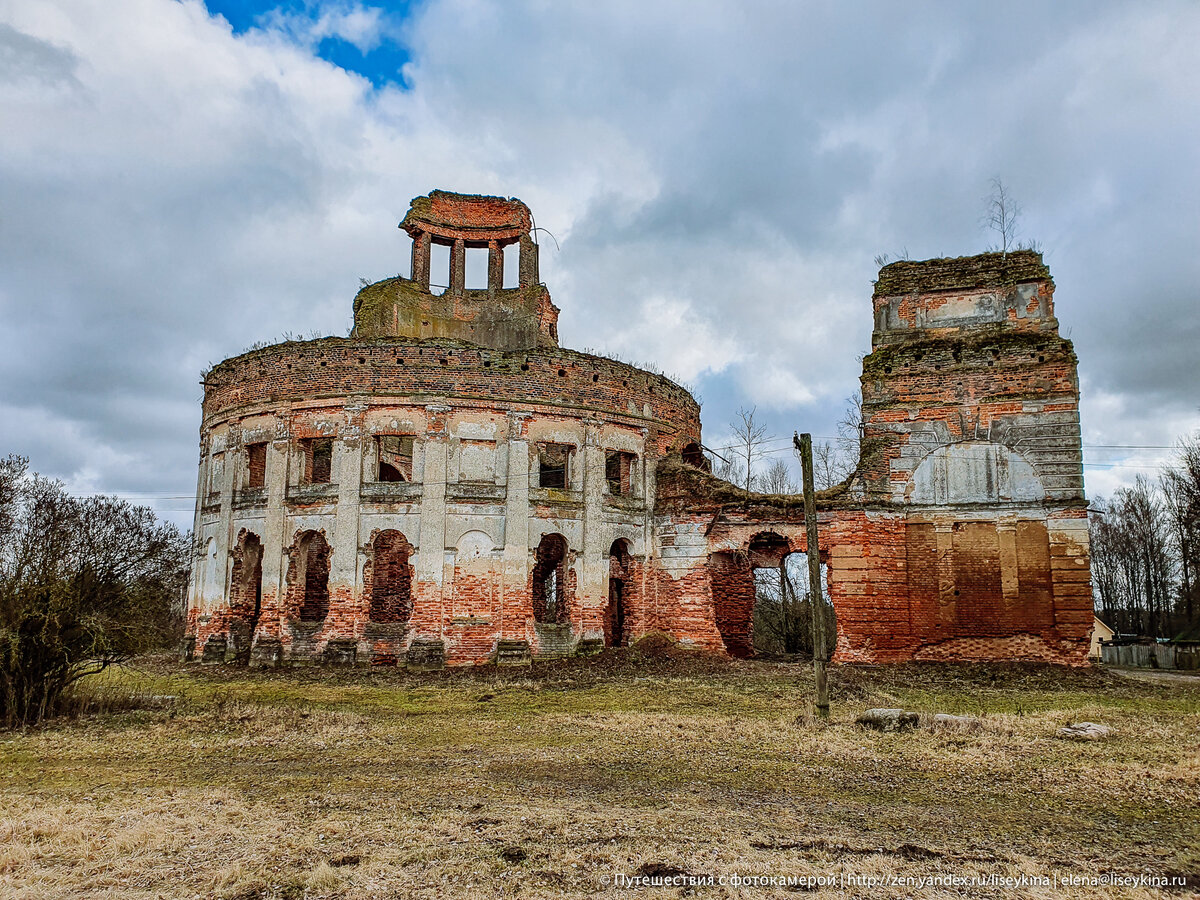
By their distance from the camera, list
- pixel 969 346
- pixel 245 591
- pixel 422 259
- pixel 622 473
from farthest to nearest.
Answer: pixel 422 259, pixel 622 473, pixel 245 591, pixel 969 346

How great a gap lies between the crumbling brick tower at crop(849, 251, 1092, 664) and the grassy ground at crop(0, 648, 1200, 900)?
374 centimetres

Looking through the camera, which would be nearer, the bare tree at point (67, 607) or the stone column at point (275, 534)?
the bare tree at point (67, 607)

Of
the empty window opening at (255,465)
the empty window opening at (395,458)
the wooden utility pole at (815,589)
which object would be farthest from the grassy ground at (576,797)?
the empty window opening at (395,458)

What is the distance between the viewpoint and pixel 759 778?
28.2 ft

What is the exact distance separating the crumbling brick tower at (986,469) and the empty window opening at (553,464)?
7578 mm

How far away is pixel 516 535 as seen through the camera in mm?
19844

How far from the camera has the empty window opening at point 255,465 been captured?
21281 millimetres

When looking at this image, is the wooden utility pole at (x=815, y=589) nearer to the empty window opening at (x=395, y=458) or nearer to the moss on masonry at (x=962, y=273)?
the moss on masonry at (x=962, y=273)

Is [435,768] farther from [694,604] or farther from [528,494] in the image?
[694,604]

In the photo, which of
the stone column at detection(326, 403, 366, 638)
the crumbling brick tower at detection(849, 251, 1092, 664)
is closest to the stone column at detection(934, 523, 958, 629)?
the crumbling brick tower at detection(849, 251, 1092, 664)

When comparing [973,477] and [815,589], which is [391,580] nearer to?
[815,589]

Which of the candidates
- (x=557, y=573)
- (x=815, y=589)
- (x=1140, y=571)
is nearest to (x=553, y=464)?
(x=557, y=573)

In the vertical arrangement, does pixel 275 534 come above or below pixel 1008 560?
above

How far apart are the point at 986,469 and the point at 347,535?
48.0ft
